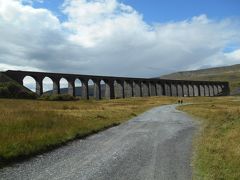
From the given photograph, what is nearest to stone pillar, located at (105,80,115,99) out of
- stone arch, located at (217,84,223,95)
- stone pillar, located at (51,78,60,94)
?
stone pillar, located at (51,78,60,94)

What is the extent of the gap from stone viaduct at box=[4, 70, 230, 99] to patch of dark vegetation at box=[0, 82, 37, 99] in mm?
12395

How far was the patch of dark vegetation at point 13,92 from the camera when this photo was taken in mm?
76519

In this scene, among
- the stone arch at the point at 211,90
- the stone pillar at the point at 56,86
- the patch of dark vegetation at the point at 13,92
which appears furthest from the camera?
the stone arch at the point at 211,90

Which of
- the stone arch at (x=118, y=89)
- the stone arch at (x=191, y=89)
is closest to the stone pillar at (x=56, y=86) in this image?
the stone arch at (x=118, y=89)

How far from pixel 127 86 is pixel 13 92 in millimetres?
64409

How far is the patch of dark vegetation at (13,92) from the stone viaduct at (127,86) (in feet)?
40.7

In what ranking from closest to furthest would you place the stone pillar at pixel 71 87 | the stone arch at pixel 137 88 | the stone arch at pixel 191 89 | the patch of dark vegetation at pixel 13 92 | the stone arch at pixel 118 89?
the patch of dark vegetation at pixel 13 92, the stone pillar at pixel 71 87, the stone arch at pixel 118 89, the stone arch at pixel 137 88, the stone arch at pixel 191 89

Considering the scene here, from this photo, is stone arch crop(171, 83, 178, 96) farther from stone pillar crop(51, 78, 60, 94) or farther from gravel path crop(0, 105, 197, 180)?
gravel path crop(0, 105, 197, 180)

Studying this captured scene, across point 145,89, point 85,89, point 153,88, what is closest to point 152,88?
point 153,88

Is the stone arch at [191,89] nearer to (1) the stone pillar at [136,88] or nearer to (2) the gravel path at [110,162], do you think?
(1) the stone pillar at [136,88]

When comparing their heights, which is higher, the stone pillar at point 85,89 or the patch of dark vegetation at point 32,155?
the stone pillar at point 85,89

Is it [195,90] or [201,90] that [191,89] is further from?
[201,90]

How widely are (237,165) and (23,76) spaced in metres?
88.2

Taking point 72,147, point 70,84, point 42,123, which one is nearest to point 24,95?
point 70,84
